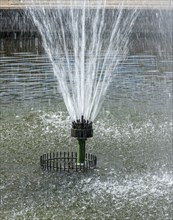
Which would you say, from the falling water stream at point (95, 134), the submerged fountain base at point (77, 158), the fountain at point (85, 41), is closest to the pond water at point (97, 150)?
the falling water stream at point (95, 134)

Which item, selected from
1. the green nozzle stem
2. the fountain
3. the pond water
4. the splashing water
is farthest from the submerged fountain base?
the splashing water

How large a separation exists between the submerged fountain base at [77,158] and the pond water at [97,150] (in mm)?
118

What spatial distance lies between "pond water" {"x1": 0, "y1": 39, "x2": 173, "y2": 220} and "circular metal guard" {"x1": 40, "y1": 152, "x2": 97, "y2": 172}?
0.11 m

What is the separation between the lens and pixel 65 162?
7395 millimetres

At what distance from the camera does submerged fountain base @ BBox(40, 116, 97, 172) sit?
22.9ft

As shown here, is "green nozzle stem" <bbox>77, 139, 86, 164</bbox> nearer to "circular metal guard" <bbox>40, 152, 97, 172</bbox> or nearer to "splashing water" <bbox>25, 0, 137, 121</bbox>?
"circular metal guard" <bbox>40, 152, 97, 172</bbox>

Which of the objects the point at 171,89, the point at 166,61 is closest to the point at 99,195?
the point at 171,89

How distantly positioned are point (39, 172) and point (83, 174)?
50 cm

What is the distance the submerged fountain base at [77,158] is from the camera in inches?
275

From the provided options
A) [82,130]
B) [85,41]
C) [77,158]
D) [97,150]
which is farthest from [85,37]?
[82,130]

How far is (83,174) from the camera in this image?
23.0 feet

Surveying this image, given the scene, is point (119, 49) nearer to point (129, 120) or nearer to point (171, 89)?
point (171, 89)

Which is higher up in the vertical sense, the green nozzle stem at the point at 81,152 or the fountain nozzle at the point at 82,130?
the fountain nozzle at the point at 82,130

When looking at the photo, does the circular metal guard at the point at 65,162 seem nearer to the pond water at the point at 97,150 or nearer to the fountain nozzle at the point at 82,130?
the pond water at the point at 97,150
